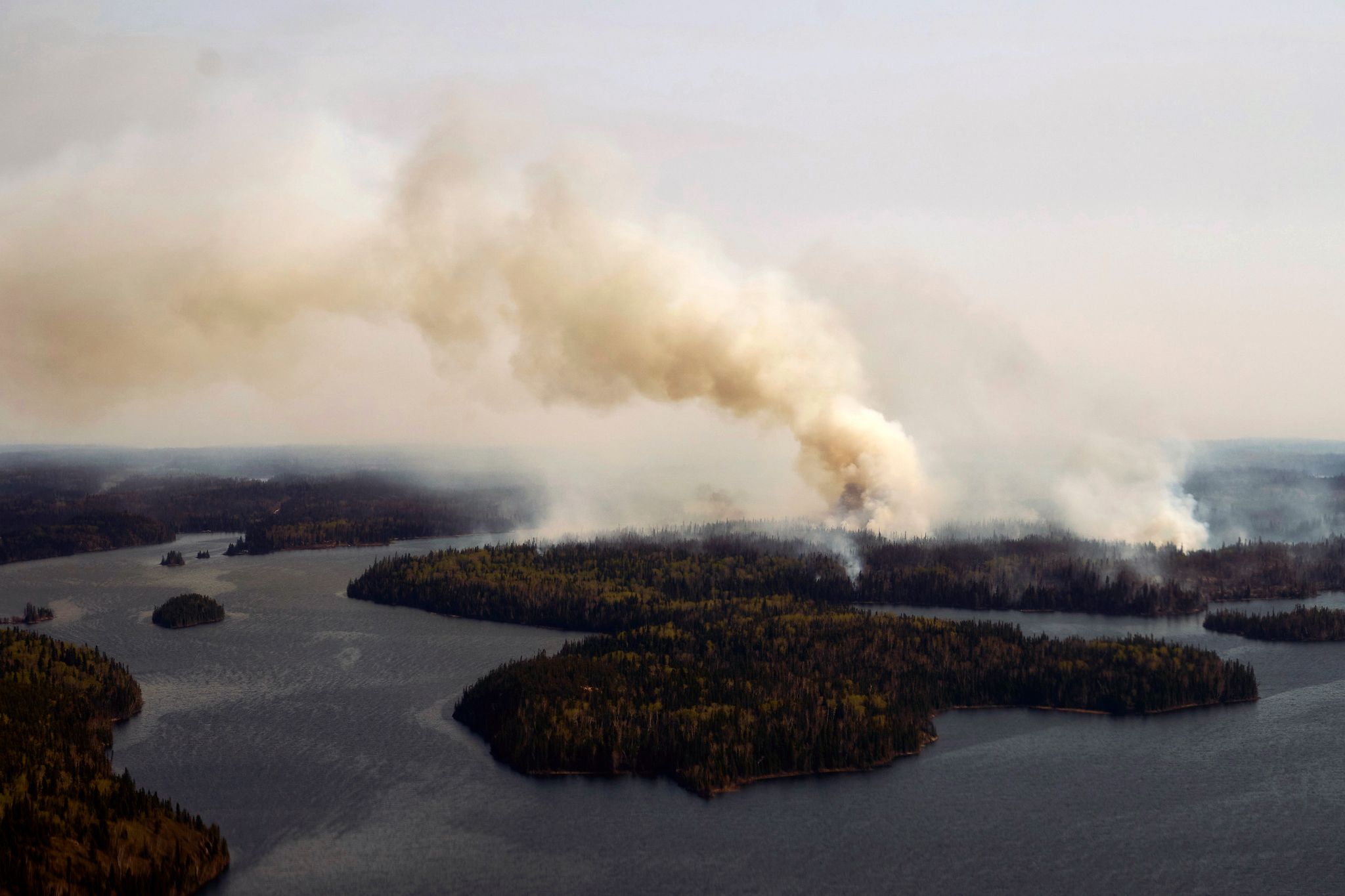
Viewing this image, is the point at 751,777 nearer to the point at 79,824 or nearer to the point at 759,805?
the point at 759,805

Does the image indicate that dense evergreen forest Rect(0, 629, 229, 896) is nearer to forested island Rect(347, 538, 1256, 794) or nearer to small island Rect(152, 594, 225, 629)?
forested island Rect(347, 538, 1256, 794)

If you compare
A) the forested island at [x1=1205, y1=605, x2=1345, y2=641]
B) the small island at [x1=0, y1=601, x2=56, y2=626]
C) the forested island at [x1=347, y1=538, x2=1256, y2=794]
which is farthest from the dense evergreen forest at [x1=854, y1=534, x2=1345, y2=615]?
the small island at [x1=0, y1=601, x2=56, y2=626]

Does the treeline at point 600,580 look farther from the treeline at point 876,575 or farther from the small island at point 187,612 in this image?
the small island at point 187,612

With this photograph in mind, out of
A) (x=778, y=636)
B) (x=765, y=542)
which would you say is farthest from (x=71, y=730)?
(x=765, y=542)

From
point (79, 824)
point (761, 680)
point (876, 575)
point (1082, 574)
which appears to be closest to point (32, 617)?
point (79, 824)

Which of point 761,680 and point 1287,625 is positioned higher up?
point 1287,625

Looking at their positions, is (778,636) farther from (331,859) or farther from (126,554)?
(126,554)
